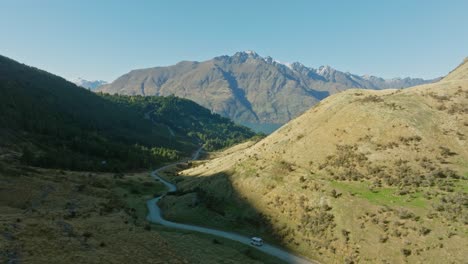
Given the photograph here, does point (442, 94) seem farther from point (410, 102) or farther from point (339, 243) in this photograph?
point (339, 243)

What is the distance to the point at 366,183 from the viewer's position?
62.1m

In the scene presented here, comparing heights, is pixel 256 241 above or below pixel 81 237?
below

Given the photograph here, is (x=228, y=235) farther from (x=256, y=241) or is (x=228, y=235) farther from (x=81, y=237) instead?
(x=81, y=237)

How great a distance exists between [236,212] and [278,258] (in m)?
19.0

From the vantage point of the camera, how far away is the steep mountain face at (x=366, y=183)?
1884 inches

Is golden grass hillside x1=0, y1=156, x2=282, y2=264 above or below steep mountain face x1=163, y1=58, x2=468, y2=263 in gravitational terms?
below

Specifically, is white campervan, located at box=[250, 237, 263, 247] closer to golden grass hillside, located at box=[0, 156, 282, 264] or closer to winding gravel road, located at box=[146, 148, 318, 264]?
winding gravel road, located at box=[146, 148, 318, 264]

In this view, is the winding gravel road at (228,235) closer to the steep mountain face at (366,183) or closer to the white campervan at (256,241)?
the white campervan at (256,241)

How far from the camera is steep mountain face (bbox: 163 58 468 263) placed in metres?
47.8

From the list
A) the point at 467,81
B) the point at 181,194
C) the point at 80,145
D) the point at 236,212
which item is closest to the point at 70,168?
the point at 80,145

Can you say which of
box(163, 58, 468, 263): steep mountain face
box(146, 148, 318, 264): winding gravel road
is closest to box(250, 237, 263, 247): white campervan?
box(146, 148, 318, 264): winding gravel road

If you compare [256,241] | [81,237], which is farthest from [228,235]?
[81,237]

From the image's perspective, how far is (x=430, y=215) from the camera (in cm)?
4900

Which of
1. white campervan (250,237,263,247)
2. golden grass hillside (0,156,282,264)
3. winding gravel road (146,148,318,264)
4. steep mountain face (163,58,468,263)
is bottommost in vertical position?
winding gravel road (146,148,318,264)
